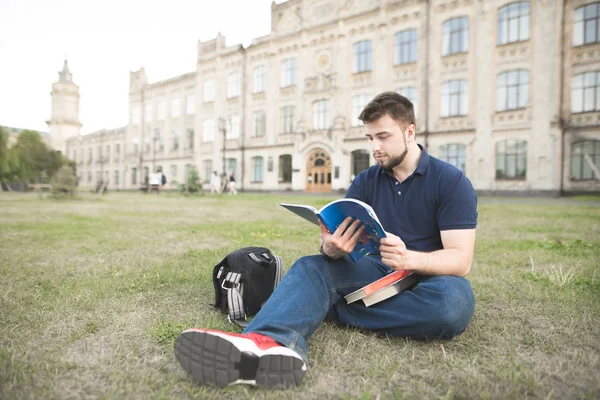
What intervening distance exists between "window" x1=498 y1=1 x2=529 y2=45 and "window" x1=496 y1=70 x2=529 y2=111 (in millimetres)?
1820

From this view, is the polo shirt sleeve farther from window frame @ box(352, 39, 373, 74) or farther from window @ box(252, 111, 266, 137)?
window @ box(252, 111, 266, 137)

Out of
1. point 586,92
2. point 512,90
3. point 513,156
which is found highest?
point 512,90

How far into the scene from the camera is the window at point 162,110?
37.8 meters

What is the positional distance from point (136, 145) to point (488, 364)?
4401 cm

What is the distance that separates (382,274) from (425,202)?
0.59 m

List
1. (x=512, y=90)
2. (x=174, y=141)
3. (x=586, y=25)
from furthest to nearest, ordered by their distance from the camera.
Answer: (x=174, y=141)
(x=512, y=90)
(x=586, y=25)

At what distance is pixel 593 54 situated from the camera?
18438 millimetres

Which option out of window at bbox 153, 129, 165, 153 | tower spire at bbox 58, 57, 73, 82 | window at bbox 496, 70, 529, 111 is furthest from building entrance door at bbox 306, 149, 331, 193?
tower spire at bbox 58, 57, 73, 82

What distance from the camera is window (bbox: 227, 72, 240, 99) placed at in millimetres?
30989

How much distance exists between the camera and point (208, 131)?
3312cm

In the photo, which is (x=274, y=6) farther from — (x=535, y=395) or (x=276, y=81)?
(x=535, y=395)

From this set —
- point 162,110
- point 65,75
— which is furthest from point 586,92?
point 65,75

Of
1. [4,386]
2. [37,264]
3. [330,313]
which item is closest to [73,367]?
[4,386]

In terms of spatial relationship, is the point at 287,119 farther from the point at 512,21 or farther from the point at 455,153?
the point at 512,21
